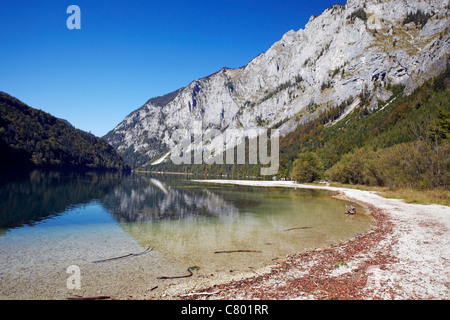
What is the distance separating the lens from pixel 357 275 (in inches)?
419

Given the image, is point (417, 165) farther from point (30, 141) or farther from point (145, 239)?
point (30, 141)

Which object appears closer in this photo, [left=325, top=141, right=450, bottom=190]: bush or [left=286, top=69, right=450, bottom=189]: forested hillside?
[left=325, top=141, right=450, bottom=190]: bush

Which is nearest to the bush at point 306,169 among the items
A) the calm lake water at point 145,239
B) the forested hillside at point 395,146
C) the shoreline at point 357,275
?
the forested hillside at point 395,146

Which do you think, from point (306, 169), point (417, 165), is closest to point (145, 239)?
point (417, 165)

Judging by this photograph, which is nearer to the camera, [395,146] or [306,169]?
[395,146]

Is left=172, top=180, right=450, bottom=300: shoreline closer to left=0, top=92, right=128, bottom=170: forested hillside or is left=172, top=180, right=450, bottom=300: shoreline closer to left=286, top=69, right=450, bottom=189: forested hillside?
left=286, top=69, right=450, bottom=189: forested hillside

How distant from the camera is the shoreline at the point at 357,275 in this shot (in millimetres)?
8711

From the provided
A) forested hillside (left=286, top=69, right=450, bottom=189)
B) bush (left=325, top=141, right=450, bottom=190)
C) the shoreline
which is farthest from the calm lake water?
forested hillside (left=286, top=69, right=450, bottom=189)

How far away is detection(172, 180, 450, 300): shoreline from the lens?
8.71 meters

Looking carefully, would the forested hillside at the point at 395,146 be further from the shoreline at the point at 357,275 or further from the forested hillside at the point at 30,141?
the forested hillside at the point at 30,141

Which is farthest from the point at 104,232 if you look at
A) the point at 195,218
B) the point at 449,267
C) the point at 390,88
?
the point at 390,88

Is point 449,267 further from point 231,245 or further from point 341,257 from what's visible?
point 231,245

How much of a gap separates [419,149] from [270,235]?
41.6 meters

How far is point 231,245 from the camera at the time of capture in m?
17.6
